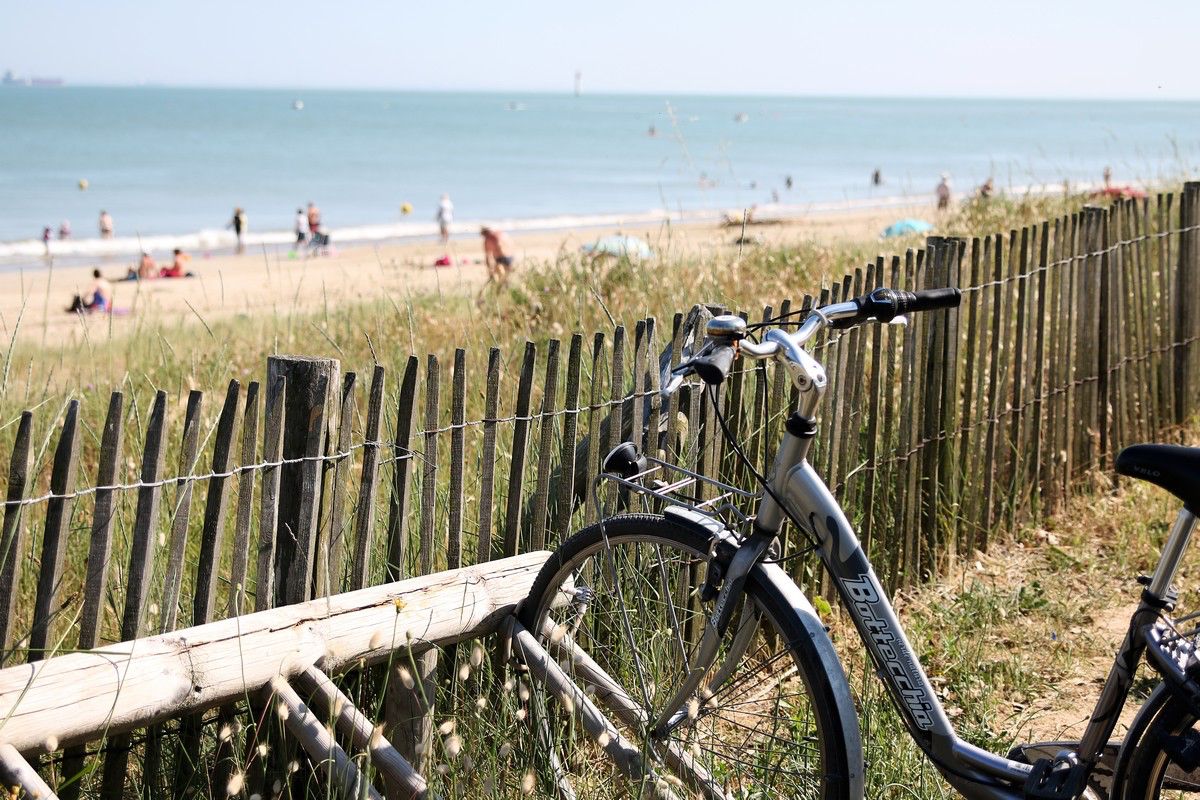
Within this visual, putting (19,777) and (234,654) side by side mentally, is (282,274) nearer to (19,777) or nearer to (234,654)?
(234,654)

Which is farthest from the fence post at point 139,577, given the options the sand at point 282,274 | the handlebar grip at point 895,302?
the sand at point 282,274

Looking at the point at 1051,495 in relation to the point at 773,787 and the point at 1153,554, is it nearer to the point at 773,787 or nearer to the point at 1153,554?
the point at 1153,554

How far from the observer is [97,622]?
2502 millimetres

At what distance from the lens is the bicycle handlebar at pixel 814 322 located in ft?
7.07

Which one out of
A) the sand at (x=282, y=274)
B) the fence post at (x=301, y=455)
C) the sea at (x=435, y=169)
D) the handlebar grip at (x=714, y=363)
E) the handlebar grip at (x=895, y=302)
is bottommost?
the sand at (x=282, y=274)

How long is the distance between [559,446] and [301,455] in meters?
1.54

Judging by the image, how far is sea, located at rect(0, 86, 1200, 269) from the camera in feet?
116

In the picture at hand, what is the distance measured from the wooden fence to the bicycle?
0.87 feet

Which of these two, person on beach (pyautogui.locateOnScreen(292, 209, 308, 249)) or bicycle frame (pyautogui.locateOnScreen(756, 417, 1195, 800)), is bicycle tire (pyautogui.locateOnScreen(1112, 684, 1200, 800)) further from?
person on beach (pyautogui.locateOnScreen(292, 209, 308, 249))

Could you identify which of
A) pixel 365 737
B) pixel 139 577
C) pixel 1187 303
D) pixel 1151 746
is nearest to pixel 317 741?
pixel 365 737

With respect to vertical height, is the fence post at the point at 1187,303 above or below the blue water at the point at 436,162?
below

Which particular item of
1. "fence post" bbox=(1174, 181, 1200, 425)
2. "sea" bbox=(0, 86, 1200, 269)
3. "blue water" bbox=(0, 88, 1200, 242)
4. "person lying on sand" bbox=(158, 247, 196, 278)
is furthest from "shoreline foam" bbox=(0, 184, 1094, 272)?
"fence post" bbox=(1174, 181, 1200, 425)

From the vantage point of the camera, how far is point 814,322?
2268mm

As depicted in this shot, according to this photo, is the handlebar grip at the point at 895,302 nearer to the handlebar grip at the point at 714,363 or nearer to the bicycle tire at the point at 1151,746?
the handlebar grip at the point at 714,363
